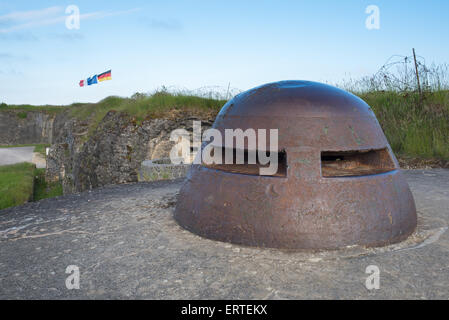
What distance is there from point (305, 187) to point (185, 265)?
3.12 feet

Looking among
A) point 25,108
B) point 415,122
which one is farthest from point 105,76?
point 25,108

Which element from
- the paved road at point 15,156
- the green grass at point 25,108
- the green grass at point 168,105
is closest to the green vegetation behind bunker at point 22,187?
the paved road at point 15,156

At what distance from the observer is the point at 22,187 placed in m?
13.4

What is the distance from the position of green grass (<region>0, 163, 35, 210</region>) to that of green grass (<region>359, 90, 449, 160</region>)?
1044cm

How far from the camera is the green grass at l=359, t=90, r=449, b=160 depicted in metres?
7.01

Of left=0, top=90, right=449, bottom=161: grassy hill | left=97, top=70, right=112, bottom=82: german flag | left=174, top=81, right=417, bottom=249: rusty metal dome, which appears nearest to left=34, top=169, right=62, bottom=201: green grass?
left=97, top=70, right=112, bottom=82: german flag

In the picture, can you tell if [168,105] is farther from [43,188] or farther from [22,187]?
[43,188]

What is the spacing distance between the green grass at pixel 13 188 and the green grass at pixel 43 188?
0.69 meters

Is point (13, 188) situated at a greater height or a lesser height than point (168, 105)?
lesser

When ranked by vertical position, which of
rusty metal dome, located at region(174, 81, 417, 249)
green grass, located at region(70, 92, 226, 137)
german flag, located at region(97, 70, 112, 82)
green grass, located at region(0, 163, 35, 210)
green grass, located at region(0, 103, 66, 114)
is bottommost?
green grass, located at region(0, 163, 35, 210)

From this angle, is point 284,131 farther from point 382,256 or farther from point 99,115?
point 99,115

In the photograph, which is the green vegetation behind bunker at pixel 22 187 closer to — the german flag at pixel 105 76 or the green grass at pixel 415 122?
the german flag at pixel 105 76

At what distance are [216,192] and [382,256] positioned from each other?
122 centimetres

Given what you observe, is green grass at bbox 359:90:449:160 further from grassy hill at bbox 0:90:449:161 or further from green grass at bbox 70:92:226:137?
green grass at bbox 70:92:226:137
